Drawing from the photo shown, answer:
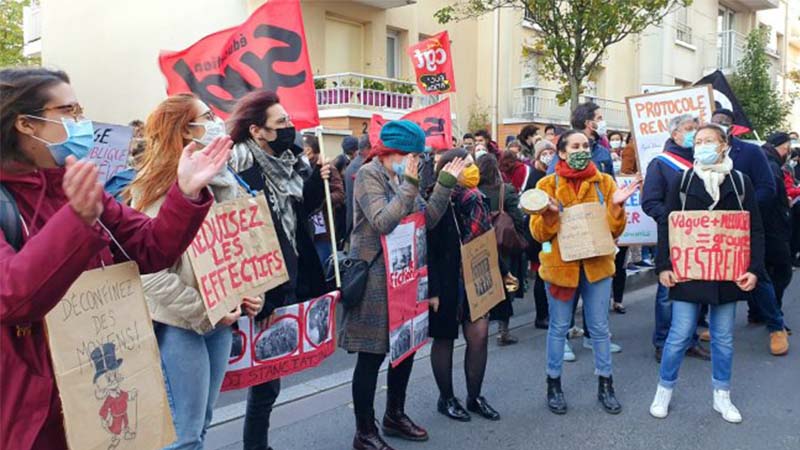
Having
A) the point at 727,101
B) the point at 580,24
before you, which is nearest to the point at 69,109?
the point at 727,101

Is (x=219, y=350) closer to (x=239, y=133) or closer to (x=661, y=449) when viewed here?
(x=239, y=133)

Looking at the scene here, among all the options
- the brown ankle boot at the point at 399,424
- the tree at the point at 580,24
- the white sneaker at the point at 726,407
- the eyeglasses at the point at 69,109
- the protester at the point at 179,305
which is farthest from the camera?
the tree at the point at 580,24

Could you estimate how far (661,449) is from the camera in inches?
159

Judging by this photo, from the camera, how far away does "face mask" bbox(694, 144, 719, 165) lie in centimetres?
441

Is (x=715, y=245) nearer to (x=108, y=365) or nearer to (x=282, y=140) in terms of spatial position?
(x=282, y=140)

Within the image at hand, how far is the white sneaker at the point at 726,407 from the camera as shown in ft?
14.6

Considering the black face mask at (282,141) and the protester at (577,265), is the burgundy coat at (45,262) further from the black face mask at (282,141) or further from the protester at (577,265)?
the protester at (577,265)

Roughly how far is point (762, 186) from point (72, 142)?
545 centimetres

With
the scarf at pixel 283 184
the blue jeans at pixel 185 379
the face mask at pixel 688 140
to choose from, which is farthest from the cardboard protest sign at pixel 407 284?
the face mask at pixel 688 140

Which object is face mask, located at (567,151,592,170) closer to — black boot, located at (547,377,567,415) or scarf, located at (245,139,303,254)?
black boot, located at (547,377,567,415)

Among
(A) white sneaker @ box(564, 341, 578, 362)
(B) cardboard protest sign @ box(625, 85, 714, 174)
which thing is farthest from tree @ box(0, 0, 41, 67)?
(A) white sneaker @ box(564, 341, 578, 362)

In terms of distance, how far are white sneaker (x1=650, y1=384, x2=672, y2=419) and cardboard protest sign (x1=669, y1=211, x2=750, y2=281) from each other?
789mm

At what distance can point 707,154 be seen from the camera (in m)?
4.41

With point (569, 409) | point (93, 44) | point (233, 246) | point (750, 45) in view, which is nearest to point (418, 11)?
point (93, 44)
